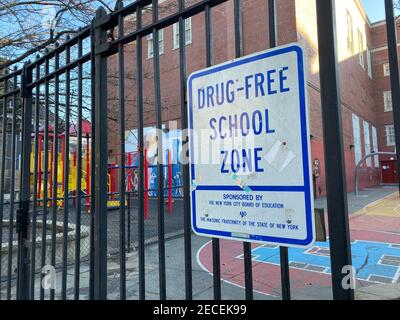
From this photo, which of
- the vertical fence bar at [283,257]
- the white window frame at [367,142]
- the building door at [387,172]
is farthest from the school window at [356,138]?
the vertical fence bar at [283,257]

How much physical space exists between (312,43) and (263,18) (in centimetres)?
417

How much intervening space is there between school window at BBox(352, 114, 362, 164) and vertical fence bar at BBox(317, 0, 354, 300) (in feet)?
87.9

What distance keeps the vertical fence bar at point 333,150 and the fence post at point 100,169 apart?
152 cm

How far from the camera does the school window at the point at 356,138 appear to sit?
26.3 meters

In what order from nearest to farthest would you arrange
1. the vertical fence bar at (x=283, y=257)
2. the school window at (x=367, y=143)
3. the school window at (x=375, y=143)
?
1. the vertical fence bar at (x=283, y=257)
2. the school window at (x=367, y=143)
3. the school window at (x=375, y=143)

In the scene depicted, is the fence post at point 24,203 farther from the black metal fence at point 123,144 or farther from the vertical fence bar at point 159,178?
the vertical fence bar at point 159,178

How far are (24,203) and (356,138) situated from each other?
2725 centimetres

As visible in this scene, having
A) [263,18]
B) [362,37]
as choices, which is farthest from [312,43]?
[362,37]

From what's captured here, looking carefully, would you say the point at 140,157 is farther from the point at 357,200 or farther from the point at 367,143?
the point at 367,143

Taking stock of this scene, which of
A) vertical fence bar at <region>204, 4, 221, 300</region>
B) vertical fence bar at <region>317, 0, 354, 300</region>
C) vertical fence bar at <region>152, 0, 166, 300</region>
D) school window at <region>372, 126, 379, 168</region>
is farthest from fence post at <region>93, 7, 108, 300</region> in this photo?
school window at <region>372, 126, 379, 168</region>

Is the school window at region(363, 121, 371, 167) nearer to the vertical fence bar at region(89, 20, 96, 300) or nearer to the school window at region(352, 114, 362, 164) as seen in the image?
the school window at region(352, 114, 362, 164)

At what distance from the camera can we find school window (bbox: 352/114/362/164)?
2629cm

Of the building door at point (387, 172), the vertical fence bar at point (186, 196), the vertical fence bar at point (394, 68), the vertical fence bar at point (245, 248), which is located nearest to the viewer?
the vertical fence bar at point (394, 68)
